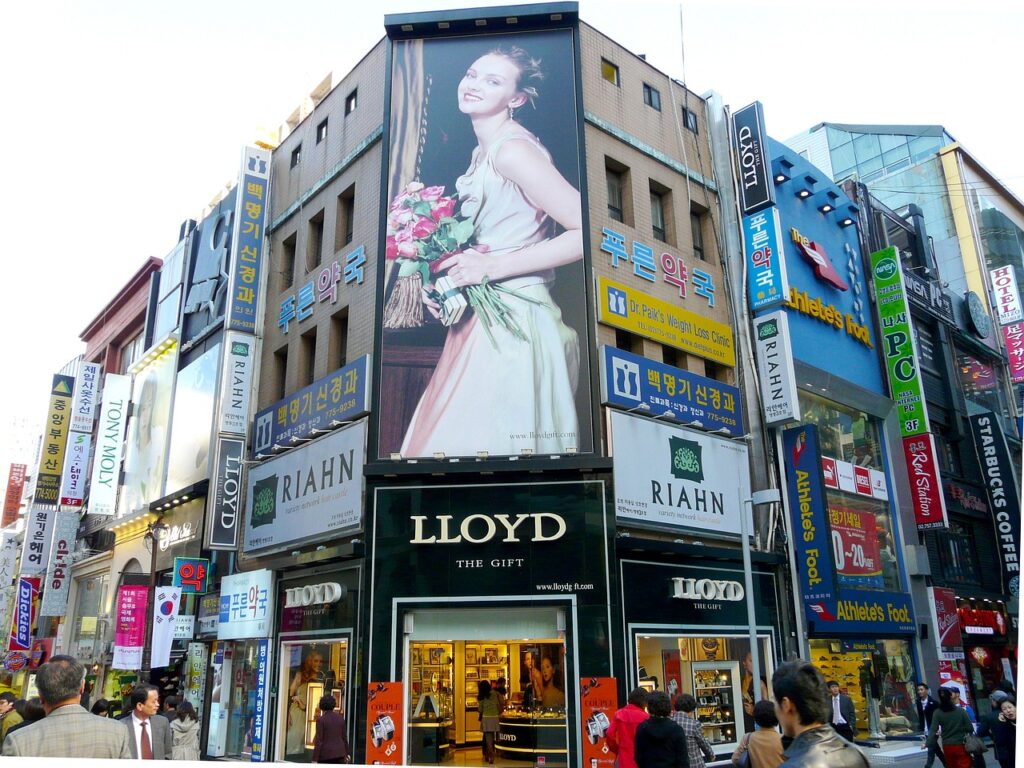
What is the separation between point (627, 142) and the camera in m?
23.4

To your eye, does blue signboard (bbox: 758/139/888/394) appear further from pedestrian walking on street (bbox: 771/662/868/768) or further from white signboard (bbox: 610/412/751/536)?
pedestrian walking on street (bbox: 771/662/868/768)

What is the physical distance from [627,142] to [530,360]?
307 inches

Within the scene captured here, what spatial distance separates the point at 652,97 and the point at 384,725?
18748 mm

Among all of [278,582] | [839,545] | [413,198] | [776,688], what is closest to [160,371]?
[278,582]

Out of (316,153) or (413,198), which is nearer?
(413,198)

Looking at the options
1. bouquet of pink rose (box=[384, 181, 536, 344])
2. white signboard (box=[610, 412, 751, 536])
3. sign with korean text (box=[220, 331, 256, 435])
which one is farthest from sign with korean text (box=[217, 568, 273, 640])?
white signboard (box=[610, 412, 751, 536])

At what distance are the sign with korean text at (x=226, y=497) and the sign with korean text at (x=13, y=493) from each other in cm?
3939

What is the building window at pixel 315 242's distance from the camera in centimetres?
2591

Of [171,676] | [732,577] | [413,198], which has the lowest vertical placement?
[171,676]

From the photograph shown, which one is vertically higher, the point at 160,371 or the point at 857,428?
the point at 160,371

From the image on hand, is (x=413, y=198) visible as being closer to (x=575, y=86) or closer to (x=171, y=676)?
(x=575, y=86)

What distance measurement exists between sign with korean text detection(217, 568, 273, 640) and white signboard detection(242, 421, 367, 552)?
3.16 ft

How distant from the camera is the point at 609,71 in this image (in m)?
23.8

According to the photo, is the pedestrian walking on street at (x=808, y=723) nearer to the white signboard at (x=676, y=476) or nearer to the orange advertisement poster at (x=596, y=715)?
the orange advertisement poster at (x=596, y=715)
